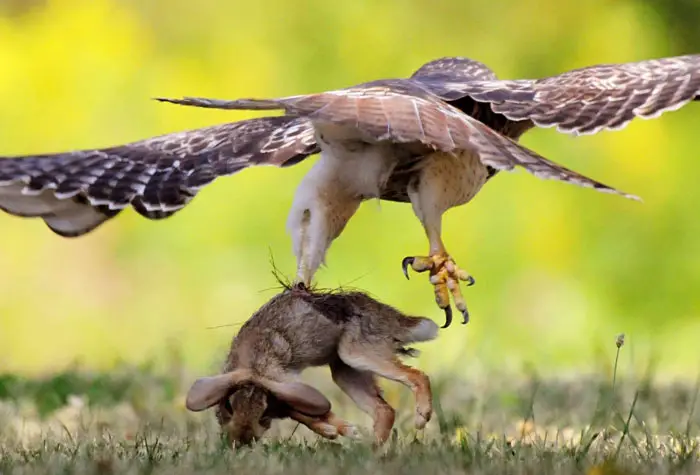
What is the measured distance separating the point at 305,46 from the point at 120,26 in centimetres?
170

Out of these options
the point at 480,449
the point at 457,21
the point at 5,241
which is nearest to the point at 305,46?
the point at 457,21

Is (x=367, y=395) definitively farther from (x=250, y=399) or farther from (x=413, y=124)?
(x=413, y=124)

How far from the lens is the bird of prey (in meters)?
4.32

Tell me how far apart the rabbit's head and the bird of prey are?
62 cm

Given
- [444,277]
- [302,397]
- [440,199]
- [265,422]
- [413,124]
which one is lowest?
[265,422]

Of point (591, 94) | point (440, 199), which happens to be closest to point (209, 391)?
point (440, 199)

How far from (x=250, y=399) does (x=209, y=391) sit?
14cm

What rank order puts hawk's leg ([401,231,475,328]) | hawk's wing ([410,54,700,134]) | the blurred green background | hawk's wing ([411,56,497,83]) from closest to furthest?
hawk's leg ([401,231,475,328]) → hawk's wing ([410,54,700,134]) → hawk's wing ([411,56,497,83]) → the blurred green background

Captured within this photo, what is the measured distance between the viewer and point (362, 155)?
15.5ft

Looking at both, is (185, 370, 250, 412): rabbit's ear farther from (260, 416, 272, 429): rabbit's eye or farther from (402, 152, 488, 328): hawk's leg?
(402, 152, 488, 328): hawk's leg

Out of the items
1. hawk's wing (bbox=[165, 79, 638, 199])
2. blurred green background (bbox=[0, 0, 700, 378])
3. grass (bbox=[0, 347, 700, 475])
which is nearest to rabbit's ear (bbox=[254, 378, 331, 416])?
grass (bbox=[0, 347, 700, 475])

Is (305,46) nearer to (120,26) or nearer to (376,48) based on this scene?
(376,48)

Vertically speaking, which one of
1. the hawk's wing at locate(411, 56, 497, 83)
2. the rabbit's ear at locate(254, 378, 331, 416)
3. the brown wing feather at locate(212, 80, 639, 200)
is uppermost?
the hawk's wing at locate(411, 56, 497, 83)

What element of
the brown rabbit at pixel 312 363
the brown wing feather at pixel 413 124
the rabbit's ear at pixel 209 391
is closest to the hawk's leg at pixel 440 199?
the brown rabbit at pixel 312 363
